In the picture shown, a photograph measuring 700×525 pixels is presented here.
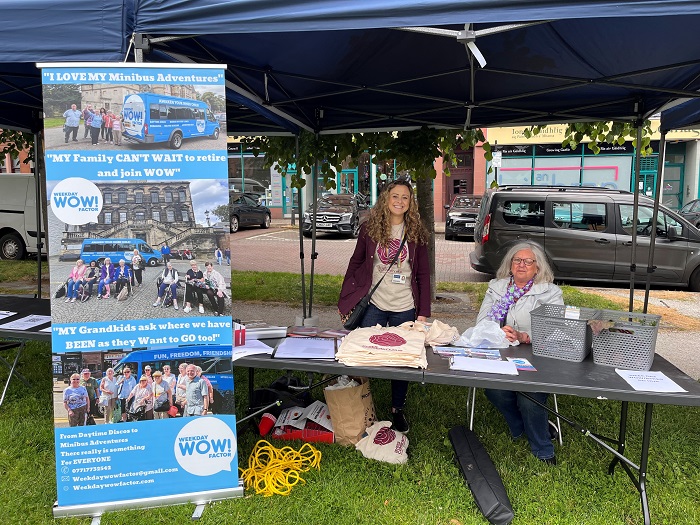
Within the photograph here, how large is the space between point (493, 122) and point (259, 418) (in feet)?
11.7

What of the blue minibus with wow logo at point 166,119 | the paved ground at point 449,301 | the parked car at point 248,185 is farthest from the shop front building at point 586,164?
the blue minibus with wow logo at point 166,119

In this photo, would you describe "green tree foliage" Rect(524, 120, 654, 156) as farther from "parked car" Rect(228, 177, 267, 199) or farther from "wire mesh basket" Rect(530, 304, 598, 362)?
"parked car" Rect(228, 177, 267, 199)

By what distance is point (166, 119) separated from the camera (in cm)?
250

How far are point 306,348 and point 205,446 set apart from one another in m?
0.75

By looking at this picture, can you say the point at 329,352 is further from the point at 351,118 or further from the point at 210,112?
the point at 351,118

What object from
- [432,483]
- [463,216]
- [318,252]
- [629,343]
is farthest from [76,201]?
[463,216]

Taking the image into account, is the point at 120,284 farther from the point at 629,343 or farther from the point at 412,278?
the point at 629,343

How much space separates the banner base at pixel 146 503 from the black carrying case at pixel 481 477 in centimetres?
126

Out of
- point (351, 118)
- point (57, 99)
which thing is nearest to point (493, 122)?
point (351, 118)

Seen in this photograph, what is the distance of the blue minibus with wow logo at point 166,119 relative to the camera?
2480mm

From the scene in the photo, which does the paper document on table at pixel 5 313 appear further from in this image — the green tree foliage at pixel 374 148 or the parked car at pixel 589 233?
the parked car at pixel 589 233

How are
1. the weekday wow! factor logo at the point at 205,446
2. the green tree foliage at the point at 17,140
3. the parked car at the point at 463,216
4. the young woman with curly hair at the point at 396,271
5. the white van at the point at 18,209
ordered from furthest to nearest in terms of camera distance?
the parked car at the point at 463,216 → the white van at the point at 18,209 → the green tree foliage at the point at 17,140 → the young woman with curly hair at the point at 396,271 → the weekday wow! factor logo at the point at 205,446

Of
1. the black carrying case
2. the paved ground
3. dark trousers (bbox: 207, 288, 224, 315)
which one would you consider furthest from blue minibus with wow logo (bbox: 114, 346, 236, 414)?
the paved ground

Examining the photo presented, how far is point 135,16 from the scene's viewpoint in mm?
2629
